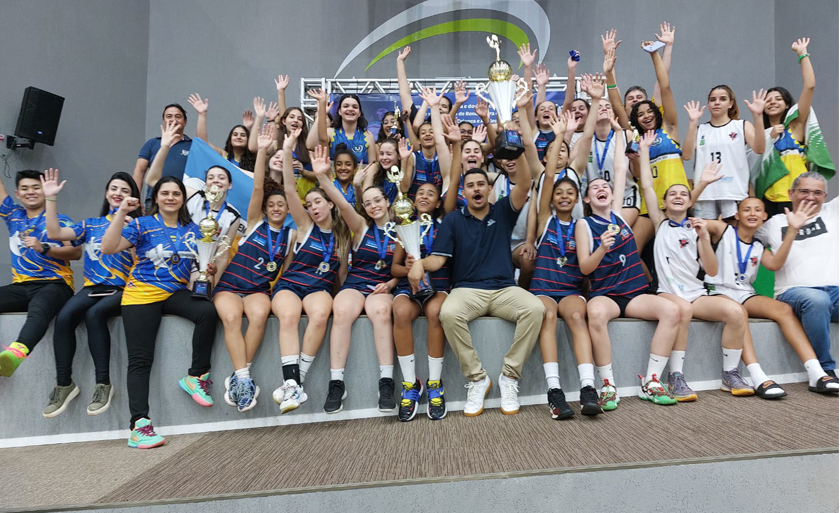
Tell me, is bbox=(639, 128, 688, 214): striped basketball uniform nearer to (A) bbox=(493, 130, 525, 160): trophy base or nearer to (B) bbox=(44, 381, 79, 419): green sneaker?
(A) bbox=(493, 130, 525, 160): trophy base

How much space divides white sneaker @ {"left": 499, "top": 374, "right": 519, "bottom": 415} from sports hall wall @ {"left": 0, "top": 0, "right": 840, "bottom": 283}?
212 inches

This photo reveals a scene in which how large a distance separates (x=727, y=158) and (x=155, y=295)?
13.8 ft

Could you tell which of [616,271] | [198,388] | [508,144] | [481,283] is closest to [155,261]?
[198,388]

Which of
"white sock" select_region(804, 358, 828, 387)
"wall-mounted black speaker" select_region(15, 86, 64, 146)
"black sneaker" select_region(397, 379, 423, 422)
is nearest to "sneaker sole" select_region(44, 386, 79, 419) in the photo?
"black sneaker" select_region(397, 379, 423, 422)

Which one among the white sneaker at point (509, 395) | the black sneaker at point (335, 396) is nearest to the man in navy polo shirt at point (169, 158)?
the black sneaker at point (335, 396)

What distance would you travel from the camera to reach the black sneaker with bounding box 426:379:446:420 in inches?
116

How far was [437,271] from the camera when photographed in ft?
11.0

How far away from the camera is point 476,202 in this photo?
10.6 feet

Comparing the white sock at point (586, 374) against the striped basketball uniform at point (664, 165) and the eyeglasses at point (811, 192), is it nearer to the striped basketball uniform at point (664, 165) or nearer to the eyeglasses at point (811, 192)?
the striped basketball uniform at point (664, 165)

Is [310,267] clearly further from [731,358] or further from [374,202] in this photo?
[731,358]

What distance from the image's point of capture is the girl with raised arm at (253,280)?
2.94 meters

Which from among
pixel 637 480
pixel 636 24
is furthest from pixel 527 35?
pixel 637 480

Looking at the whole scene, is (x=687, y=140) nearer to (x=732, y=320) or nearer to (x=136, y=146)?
(x=732, y=320)

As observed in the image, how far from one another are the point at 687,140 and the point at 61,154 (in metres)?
6.40
